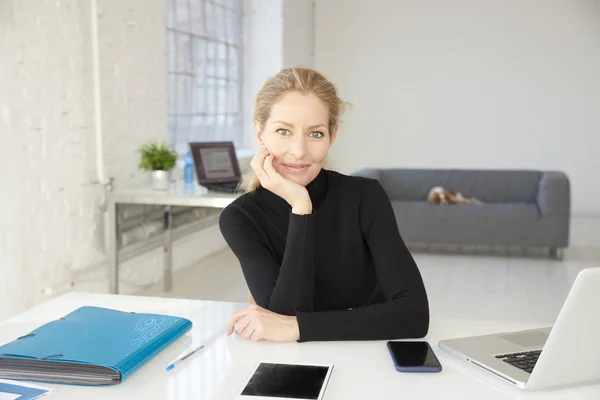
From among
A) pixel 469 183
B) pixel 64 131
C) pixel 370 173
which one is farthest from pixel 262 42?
pixel 64 131

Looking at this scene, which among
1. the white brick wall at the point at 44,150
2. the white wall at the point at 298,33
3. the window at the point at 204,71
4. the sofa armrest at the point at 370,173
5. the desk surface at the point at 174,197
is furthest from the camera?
the white wall at the point at 298,33

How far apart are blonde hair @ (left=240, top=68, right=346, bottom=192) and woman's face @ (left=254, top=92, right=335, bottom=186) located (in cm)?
2

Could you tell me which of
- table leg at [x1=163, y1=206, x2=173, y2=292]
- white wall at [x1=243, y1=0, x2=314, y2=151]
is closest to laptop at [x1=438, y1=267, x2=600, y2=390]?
table leg at [x1=163, y1=206, x2=173, y2=292]

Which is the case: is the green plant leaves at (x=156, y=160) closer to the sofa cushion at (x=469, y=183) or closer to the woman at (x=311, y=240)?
the woman at (x=311, y=240)

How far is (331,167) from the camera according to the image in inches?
69.1

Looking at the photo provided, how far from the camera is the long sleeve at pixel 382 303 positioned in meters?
1.26

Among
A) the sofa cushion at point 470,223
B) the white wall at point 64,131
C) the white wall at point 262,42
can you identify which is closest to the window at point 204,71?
the white wall at point 262,42

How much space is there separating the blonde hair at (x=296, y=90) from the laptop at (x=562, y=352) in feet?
2.01

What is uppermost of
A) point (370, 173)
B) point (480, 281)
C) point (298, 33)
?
point (298, 33)

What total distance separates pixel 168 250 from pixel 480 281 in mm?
2052

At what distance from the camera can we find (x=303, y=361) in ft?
3.77

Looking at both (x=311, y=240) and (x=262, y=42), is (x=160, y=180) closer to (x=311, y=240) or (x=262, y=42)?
(x=311, y=240)

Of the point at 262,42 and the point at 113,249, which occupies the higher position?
the point at 262,42

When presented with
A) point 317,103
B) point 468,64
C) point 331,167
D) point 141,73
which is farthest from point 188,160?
point 468,64
